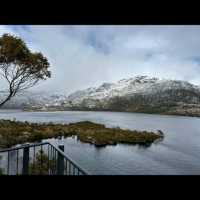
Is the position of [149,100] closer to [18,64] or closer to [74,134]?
[74,134]

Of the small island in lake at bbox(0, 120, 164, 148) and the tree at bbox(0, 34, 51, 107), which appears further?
the small island in lake at bbox(0, 120, 164, 148)

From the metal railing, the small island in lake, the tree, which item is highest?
the tree

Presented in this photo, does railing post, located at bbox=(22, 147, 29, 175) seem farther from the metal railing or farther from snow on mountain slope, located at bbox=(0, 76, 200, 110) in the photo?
snow on mountain slope, located at bbox=(0, 76, 200, 110)

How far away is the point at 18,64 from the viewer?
9688 millimetres

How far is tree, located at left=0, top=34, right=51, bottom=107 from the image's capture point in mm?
9227

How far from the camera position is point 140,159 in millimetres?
21625

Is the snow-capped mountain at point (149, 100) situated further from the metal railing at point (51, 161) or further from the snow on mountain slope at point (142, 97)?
the metal railing at point (51, 161)

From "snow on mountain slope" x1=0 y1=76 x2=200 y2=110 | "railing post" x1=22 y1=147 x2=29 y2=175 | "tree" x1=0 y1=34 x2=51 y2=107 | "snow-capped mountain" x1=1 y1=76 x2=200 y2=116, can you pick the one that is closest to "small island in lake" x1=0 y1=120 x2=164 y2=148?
"tree" x1=0 y1=34 x2=51 y2=107

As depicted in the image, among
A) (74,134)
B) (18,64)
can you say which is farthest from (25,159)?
(74,134)

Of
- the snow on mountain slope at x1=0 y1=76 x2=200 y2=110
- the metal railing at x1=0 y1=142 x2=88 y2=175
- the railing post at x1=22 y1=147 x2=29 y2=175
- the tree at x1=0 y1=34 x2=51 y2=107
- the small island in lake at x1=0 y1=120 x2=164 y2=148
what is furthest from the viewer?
the snow on mountain slope at x1=0 y1=76 x2=200 y2=110

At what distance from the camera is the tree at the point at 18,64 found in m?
9.23

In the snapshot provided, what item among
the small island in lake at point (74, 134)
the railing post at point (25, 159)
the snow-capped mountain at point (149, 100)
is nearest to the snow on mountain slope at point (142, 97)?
the snow-capped mountain at point (149, 100)
